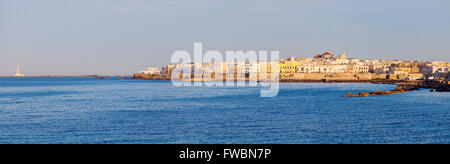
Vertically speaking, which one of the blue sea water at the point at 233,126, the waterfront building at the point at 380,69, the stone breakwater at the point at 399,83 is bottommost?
the stone breakwater at the point at 399,83

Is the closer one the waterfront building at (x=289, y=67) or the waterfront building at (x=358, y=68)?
the waterfront building at (x=358, y=68)

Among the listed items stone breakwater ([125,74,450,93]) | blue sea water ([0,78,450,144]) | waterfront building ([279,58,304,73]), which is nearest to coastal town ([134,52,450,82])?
waterfront building ([279,58,304,73])

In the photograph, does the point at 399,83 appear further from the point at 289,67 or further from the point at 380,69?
the point at 289,67

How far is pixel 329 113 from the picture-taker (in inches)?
855

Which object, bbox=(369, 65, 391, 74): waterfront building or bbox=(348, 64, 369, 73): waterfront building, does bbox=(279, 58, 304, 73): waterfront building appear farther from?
bbox=(369, 65, 391, 74): waterfront building

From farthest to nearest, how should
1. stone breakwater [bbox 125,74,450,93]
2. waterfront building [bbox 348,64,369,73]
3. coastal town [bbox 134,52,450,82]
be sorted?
waterfront building [bbox 348,64,369,73] → coastal town [bbox 134,52,450,82] → stone breakwater [bbox 125,74,450,93]

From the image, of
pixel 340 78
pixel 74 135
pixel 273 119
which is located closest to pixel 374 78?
pixel 340 78

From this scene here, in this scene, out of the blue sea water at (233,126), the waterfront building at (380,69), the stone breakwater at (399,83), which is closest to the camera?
the blue sea water at (233,126)

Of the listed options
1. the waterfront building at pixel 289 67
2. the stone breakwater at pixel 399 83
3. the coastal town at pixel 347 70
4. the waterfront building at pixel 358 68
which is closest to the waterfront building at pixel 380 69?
the coastal town at pixel 347 70

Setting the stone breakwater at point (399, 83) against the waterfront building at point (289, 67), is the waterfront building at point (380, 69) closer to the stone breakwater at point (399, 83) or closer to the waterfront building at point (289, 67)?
the stone breakwater at point (399, 83)

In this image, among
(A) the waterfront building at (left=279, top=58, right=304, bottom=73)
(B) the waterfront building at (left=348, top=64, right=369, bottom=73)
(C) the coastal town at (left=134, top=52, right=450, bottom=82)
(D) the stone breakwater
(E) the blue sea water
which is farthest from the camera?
(A) the waterfront building at (left=279, top=58, right=304, bottom=73)

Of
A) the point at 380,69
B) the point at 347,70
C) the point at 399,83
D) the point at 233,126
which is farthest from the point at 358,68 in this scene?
the point at 233,126
